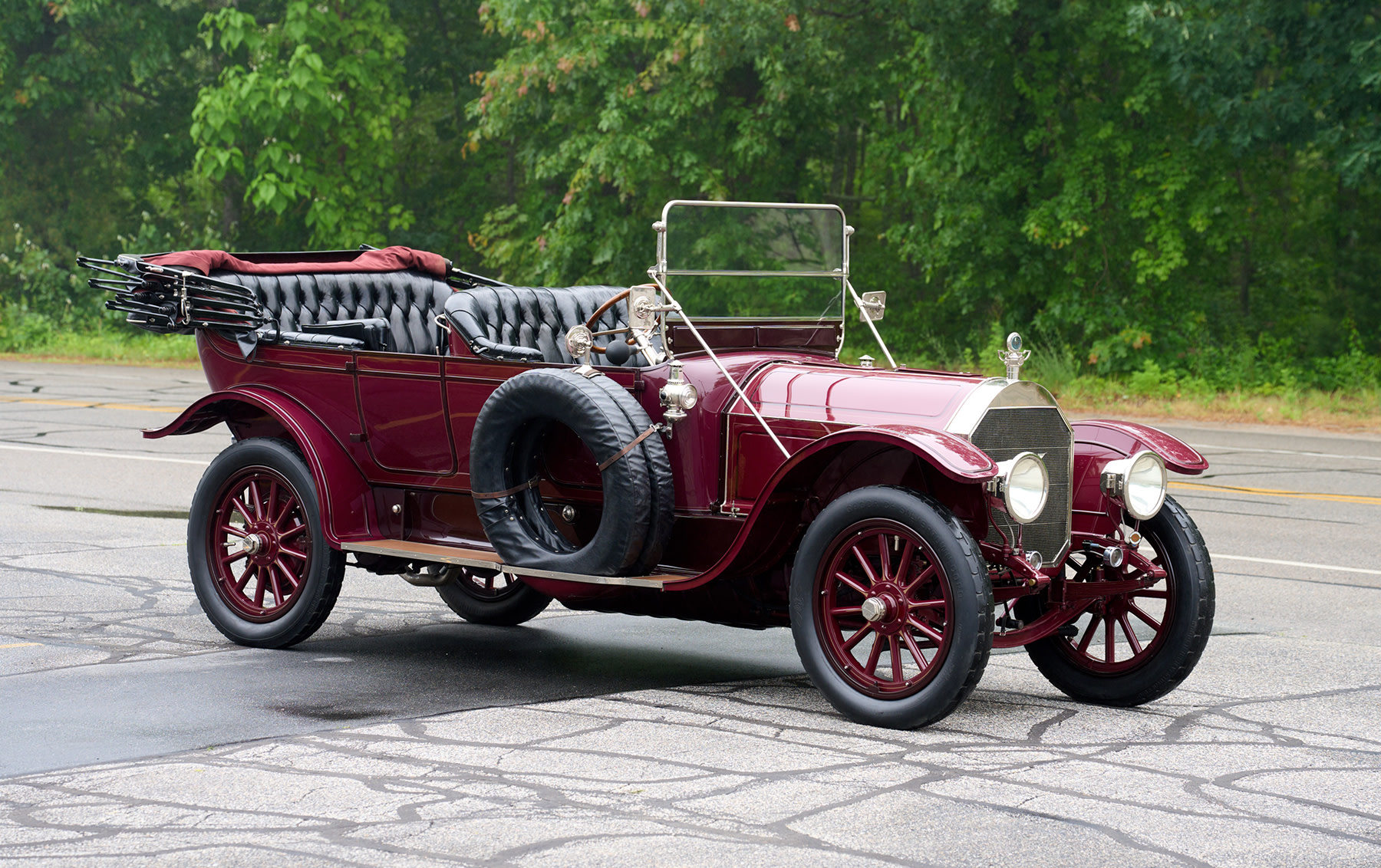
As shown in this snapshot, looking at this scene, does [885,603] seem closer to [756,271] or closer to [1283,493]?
[756,271]

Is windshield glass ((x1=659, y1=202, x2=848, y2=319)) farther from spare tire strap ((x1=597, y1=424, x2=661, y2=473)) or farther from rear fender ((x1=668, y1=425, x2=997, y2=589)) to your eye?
rear fender ((x1=668, y1=425, x2=997, y2=589))

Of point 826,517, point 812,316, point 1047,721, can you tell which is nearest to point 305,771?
point 826,517

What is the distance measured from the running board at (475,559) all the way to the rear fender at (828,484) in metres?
0.15

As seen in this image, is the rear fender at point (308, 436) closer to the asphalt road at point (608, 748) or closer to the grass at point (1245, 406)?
the asphalt road at point (608, 748)

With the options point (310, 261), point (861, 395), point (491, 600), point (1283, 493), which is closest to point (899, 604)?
point (861, 395)

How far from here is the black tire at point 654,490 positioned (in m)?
5.91

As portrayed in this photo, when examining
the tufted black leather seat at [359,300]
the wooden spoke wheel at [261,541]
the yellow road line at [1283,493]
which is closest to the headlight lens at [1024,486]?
the wooden spoke wheel at [261,541]

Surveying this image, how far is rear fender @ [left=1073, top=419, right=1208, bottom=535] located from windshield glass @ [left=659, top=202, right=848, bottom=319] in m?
1.26

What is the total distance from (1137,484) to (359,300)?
4072 mm

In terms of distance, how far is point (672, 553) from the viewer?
618cm

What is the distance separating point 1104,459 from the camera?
19.7 ft

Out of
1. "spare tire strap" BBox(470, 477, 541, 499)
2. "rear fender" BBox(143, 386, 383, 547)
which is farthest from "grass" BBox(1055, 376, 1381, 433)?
"spare tire strap" BBox(470, 477, 541, 499)

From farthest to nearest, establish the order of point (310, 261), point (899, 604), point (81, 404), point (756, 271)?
1. point (81, 404)
2. point (310, 261)
3. point (756, 271)
4. point (899, 604)

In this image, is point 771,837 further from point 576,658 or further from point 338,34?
point 338,34
